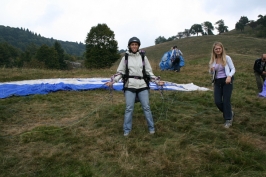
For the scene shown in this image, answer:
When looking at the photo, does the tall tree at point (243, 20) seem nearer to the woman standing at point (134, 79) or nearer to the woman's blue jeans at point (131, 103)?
the woman standing at point (134, 79)

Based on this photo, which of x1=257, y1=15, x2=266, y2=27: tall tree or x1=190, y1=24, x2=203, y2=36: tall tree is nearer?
x1=257, y1=15, x2=266, y2=27: tall tree

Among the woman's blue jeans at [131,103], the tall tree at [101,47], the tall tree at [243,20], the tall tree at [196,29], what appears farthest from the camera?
the tall tree at [196,29]

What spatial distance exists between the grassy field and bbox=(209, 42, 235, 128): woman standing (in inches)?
13.8

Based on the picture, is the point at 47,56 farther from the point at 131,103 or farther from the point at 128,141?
the point at 128,141

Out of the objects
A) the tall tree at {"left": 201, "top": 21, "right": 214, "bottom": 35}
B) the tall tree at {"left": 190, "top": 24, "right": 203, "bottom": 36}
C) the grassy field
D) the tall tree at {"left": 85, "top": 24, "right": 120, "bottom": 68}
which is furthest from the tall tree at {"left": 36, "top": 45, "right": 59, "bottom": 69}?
the tall tree at {"left": 201, "top": 21, "right": 214, "bottom": 35}

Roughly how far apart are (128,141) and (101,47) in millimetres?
A: 32405

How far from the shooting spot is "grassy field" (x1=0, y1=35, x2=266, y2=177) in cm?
275

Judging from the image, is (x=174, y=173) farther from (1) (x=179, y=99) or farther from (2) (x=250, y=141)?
(1) (x=179, y=99)

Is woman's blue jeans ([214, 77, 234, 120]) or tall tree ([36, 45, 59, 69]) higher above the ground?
tall tree ([36, 45, 59, 69])

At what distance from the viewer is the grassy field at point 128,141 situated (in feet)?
9.04

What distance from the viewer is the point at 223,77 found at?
4191 mm

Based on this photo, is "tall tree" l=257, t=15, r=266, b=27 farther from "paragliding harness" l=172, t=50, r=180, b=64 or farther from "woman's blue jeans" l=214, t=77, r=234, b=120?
"woman's blue jeans" l=214, t=77, r=234, b=120

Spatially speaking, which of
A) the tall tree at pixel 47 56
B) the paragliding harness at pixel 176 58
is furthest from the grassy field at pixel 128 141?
the tall tree at pixel 47 56

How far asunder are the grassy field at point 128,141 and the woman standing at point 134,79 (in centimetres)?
37
